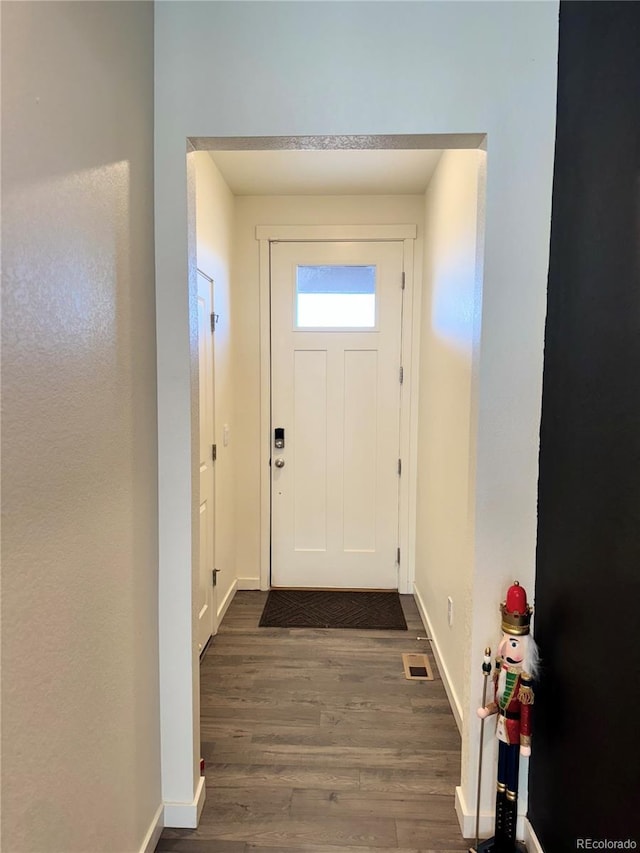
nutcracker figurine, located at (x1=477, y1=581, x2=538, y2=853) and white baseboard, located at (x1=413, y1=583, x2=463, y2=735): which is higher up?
nutcracker figurine, located at (x1=477, y1=581, x2=538, y2=853)

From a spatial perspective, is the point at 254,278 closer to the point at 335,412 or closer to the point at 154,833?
the point at 335,412

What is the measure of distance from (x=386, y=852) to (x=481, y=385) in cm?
145

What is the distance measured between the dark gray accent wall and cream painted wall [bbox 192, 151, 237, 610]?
1673mm

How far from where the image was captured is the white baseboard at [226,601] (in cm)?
290

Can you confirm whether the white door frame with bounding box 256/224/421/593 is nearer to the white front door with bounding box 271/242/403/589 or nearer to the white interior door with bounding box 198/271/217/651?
the white front door with bounding box 271/242/403/589

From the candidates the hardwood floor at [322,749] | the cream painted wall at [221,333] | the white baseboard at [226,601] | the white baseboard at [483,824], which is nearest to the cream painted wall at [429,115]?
the white baseboard at [483,824]

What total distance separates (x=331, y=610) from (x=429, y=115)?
2.62 m

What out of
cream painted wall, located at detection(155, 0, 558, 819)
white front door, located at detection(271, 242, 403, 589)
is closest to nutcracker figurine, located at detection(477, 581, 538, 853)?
cream painted wall, located at detection(155, 0, 558, 819)

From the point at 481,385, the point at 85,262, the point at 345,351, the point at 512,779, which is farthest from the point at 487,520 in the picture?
the point at 345,351

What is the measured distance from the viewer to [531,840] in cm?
149

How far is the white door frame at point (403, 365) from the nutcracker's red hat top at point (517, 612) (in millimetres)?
1877

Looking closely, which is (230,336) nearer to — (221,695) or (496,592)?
(221,695)

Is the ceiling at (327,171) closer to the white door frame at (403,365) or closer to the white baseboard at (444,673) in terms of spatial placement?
the white door frame at (403,365)

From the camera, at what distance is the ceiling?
98.7 inches
